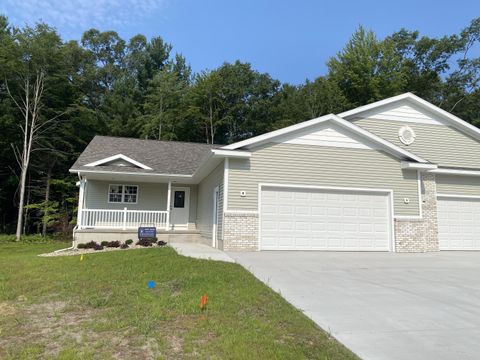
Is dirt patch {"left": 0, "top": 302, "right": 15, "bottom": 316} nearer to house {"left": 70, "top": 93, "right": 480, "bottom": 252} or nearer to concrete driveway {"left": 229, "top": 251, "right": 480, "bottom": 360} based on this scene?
concrete driveway {"left": 229, "top": 251, "right": 480, "bottom": 360}

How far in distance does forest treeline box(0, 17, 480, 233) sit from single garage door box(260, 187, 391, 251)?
55.0 feet

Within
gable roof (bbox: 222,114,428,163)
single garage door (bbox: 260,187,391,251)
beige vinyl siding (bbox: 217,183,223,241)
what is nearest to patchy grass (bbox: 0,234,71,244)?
beige vinyl siding (bbox: 217,183,223,241)

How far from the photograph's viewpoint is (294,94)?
35844mm

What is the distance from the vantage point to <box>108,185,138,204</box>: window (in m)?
18.2

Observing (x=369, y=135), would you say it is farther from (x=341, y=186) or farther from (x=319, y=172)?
(x=319, y=172)

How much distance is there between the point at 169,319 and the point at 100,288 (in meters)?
2.53

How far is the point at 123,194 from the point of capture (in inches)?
720

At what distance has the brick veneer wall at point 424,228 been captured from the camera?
1319 centimetres

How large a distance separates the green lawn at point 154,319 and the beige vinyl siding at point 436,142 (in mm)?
10364

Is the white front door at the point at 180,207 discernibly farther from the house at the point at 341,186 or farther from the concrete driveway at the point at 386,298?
the concrete driveway at the point at 386,298

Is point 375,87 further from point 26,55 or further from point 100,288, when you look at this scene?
point 100,288

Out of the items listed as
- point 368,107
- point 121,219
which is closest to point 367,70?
point 368,107

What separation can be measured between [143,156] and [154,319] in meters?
14.2

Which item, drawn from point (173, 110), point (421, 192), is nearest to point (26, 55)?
point (173, 110)
